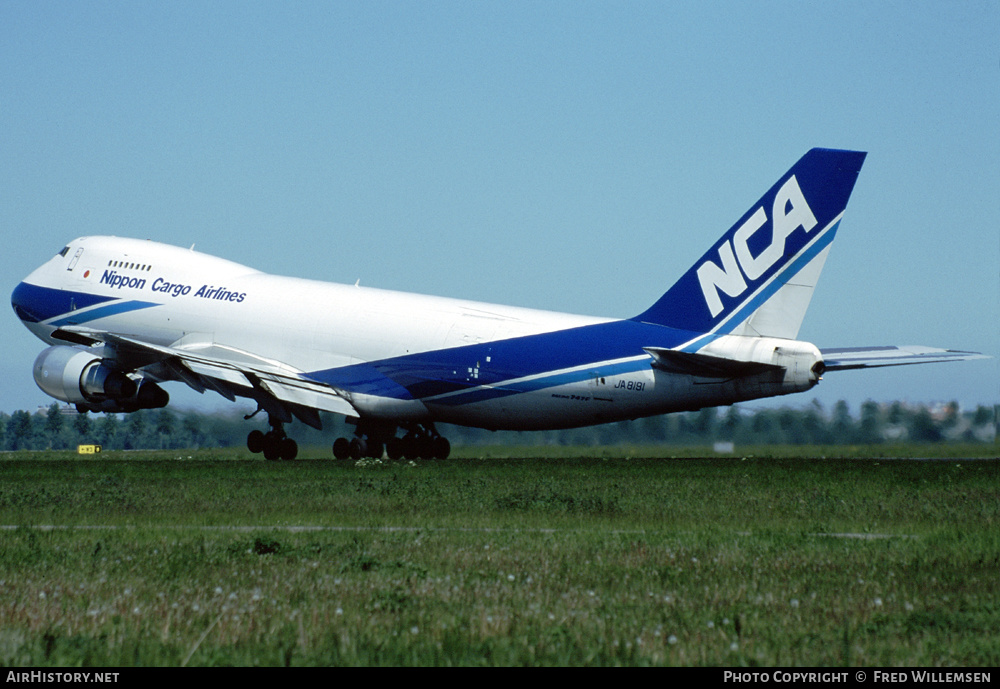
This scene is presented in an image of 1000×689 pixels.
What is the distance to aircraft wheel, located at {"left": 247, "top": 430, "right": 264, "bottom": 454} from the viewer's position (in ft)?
142

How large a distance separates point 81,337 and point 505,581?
31.8 meters

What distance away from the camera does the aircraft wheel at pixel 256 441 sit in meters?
43.4

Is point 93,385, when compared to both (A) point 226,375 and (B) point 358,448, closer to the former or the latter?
(A) point 226,375

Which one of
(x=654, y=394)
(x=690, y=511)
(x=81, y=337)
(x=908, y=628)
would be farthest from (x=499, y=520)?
(x=81, y=337)

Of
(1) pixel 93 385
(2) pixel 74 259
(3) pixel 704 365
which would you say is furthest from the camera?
(2) pixel 74 259

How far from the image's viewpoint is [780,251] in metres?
34.0

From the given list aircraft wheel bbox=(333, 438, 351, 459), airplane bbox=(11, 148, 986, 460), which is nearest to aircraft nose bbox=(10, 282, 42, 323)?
airplane bbox=(11, 148, 986, 460)

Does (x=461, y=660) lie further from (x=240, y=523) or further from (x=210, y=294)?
(x=210, y=294)

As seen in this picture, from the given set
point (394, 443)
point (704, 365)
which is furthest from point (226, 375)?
point (704, 365)

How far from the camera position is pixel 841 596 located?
38.3 ft

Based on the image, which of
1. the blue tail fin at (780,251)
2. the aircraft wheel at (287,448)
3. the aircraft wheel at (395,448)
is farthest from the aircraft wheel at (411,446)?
the blue tail fin at (780,251)
